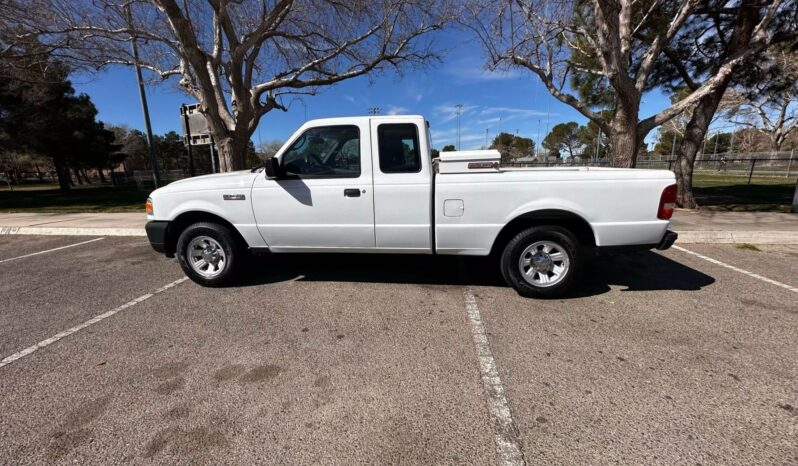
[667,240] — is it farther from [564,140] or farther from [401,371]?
[564,140]

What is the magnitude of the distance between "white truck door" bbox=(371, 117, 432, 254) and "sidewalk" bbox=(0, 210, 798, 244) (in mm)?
5651

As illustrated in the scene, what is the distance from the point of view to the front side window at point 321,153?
13.3ft

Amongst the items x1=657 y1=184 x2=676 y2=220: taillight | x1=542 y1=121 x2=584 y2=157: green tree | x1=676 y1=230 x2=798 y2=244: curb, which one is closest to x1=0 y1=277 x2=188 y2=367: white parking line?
x1=657 y1=184 x2=676 y2=220: taillight

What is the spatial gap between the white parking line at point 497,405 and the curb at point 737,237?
5636 millimetres

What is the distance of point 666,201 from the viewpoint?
11.9 feet

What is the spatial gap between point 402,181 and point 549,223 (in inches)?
68.4

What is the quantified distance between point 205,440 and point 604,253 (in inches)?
158

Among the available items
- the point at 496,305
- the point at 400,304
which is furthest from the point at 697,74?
the point at 400,304

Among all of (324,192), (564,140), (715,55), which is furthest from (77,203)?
(564,140)

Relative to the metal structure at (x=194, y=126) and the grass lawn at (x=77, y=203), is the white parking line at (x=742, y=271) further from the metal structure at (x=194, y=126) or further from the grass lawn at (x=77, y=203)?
the grass lawn at (x=77, y=203)

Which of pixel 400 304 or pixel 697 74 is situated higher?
pixel 697 74

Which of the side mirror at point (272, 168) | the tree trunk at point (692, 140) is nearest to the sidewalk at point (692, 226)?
the tree trunk at point (692, 140)

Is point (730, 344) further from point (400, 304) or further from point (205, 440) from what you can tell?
point (205, 440)

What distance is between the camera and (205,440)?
2.04 metres
